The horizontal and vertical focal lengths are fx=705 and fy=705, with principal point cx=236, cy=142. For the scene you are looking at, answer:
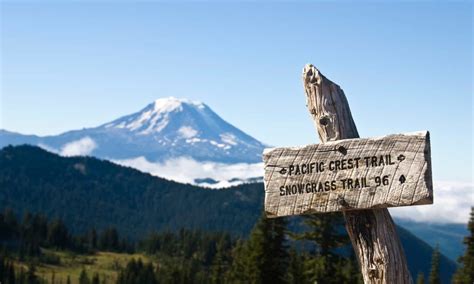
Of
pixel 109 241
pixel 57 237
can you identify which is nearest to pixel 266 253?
pixel 57 237

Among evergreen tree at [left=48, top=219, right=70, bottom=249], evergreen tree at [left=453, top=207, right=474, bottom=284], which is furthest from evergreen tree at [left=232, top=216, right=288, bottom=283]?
evergreen tree at [left=48, top=219, right=70, bottom=249]

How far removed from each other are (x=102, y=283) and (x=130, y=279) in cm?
646

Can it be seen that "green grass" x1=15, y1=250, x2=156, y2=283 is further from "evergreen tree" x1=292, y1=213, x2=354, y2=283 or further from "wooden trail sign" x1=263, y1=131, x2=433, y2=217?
"wooden trail sign" x1=263, y1=131, x2=433, y2=217

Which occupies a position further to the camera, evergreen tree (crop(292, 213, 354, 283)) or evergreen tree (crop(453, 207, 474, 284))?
evergreen tree (crop(453, 207, 474, 284))

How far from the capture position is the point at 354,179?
657cm

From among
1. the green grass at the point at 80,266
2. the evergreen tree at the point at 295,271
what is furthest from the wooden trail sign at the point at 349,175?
the green grass at the point at 80,266

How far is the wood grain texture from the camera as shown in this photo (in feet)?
21.4

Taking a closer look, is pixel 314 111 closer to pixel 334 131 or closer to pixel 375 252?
pixel 334 131

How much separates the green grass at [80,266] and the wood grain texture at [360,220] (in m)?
124

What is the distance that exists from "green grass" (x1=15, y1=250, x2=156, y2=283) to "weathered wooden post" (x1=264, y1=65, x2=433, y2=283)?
12418 cm

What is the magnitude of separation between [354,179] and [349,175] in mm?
62

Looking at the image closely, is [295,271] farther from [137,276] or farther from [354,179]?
[137,276]

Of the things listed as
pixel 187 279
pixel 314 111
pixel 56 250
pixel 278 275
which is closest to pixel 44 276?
pixel 56 250

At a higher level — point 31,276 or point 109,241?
point 109,241
